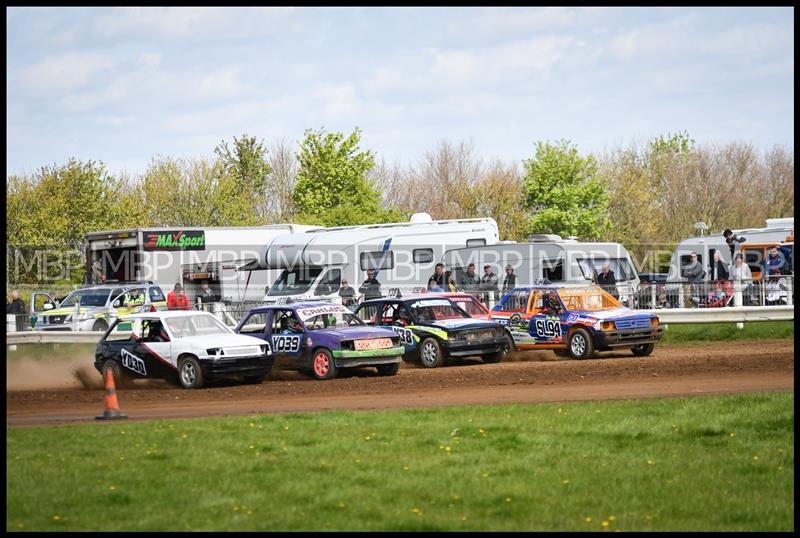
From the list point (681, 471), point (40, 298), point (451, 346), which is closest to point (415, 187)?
point (40, 298)

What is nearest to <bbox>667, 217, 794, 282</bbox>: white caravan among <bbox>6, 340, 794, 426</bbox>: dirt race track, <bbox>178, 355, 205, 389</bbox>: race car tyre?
<bbox>6, 340, 794, 426</bbox>: dirt race track

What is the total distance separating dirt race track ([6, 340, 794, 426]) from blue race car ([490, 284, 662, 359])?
33.0 inches

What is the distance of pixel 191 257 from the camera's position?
35.8 meters

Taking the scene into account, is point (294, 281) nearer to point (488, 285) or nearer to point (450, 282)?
point (450, 282)

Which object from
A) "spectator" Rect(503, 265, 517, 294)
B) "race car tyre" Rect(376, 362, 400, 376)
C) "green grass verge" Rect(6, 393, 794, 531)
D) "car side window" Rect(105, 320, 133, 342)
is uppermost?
"spectator" Rect(503, 265, 517, 294)

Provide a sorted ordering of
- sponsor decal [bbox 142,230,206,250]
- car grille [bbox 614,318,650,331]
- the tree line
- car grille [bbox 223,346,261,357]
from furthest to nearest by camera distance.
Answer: the tree line → sponsor decal [bbox 142,230,206,250] → car grille [bbox 614,318,650,331] → car grille [bbox 223,346,261,357]

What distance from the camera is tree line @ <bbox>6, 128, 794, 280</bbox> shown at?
185 ft

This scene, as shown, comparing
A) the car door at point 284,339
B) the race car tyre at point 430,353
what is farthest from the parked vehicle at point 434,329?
the car door at point 284,339

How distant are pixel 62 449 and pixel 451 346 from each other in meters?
11.4

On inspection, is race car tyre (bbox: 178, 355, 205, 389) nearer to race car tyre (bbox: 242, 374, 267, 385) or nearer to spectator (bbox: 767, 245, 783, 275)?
race car tyre (bbox: 242, 374, 267, 385)

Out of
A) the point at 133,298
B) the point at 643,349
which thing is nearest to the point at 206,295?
the point at 133,298

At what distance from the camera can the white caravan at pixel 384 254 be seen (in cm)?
3234

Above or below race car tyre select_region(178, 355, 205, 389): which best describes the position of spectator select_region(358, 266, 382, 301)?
above

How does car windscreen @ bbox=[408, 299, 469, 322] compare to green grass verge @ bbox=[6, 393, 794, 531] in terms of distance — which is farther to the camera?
car windscreen @ bbox=[408, 299, 469, 322]
